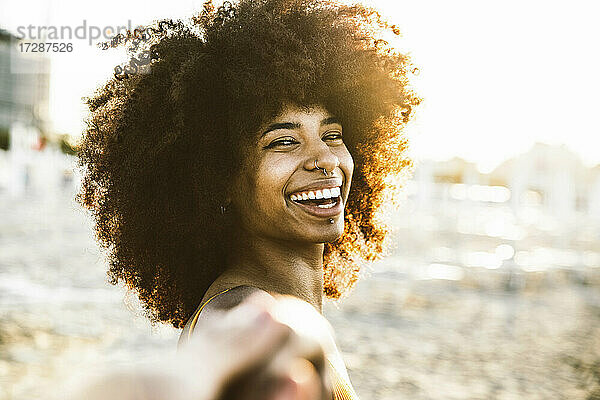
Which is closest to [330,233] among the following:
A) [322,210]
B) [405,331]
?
[322,210]

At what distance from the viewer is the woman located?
183 cm

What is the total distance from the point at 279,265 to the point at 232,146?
0.36 metres

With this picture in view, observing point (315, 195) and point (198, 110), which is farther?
point (198, 110)

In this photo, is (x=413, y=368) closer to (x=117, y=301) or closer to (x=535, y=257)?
(x=117, y=301)

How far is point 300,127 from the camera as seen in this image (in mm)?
1841

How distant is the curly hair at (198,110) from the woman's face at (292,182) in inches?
2.3

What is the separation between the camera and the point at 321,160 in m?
1.82

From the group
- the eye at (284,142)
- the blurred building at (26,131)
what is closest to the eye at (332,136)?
the eye at (284,142)

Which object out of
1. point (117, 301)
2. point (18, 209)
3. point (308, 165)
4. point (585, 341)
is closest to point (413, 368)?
point (585, 341)

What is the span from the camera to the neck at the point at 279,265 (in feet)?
5.89

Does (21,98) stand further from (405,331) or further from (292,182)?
(292,182)

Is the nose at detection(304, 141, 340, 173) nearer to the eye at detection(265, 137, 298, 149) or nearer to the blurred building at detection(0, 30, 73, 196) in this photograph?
the eye at detection(265, 137, 298, 149)

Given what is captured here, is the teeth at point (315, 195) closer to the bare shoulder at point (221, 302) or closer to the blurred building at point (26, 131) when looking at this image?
the bare shoulder at point (221, 302)

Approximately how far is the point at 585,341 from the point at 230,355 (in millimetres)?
7494
